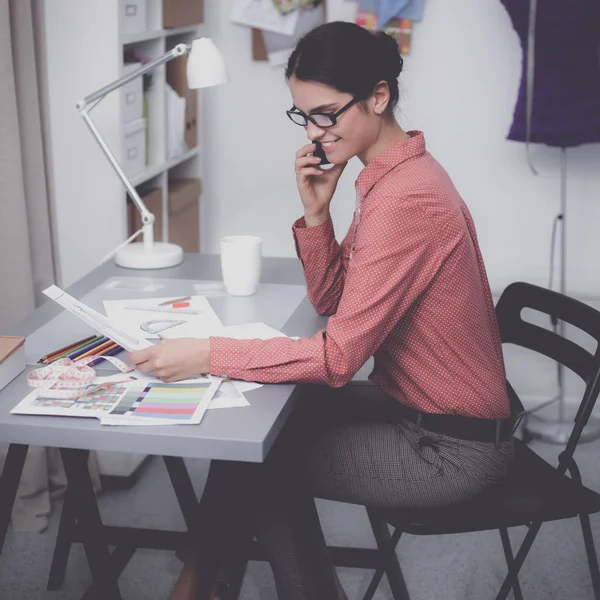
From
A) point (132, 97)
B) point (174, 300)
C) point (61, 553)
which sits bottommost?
point (61, 553)

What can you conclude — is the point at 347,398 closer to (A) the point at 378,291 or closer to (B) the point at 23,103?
(A) the point at 378,291

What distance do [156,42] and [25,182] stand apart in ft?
2.24

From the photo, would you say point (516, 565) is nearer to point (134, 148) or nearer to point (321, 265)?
point (321, 265)

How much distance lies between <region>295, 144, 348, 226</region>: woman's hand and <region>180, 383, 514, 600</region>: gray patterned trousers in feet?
1.55

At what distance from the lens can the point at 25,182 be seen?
2287mm

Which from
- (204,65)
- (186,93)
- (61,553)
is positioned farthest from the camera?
(186,93)

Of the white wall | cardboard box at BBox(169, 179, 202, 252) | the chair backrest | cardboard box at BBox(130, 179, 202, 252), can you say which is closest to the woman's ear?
the chair backrest

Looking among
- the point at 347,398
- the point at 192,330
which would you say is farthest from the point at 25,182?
the point at 347,398

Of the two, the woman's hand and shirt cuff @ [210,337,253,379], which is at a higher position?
the woman's hand

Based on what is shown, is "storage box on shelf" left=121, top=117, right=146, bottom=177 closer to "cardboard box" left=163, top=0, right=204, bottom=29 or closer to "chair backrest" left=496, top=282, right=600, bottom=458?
"cardboard box" left=163, top=0, right=204, bottom=29

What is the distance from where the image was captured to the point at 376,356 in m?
1.68

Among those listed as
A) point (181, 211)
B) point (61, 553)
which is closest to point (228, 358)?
point (61, 553)

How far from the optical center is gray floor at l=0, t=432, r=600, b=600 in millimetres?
2168

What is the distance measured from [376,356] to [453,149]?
1706mm
